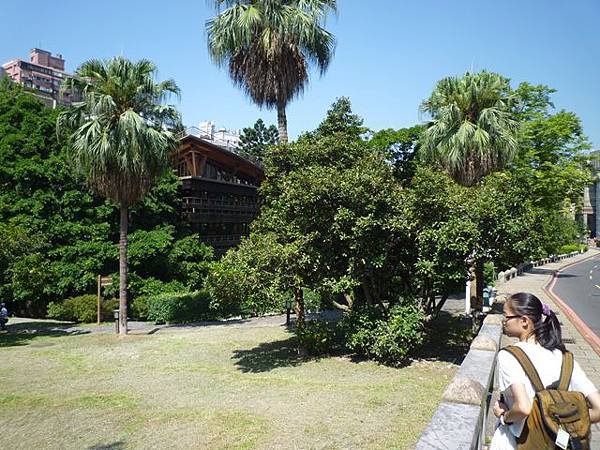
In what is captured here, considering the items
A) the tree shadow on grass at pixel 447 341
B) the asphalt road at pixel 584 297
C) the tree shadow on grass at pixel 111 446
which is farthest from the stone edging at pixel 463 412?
the asphalt road at pixel 584 297

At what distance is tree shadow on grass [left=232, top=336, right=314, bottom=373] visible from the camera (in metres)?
13.3

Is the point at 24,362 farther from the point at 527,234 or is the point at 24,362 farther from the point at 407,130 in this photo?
the point at 407,130

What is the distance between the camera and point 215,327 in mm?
21125

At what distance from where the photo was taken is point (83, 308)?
23094 mm

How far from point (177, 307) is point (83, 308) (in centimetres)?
466

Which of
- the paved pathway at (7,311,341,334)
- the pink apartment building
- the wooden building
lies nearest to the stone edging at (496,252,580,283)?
the paved pathway at (7,311,341,334)

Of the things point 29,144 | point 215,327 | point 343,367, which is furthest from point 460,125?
point 29,144

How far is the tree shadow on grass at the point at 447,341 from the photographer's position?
45.1 ft

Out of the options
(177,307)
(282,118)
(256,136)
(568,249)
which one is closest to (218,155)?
(177,307)

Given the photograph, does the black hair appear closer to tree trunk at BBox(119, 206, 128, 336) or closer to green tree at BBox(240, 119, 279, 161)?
tree trunk at BBox(119, 206, 128, 336)

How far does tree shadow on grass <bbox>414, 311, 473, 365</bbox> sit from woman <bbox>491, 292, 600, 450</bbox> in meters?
10.8

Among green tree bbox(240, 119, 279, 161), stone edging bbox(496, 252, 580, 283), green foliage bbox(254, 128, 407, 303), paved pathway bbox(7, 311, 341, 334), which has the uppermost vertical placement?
green tree bbox(240, 119, 279, 161)

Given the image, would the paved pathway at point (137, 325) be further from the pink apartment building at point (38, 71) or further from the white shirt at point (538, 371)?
the pink apartment building at point (38, 71)

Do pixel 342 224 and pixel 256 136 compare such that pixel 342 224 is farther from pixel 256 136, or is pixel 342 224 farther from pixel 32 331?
pixel 256 136
